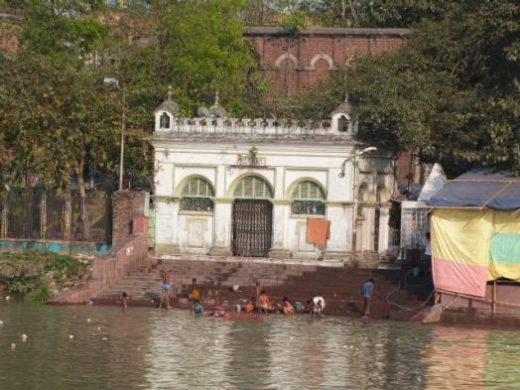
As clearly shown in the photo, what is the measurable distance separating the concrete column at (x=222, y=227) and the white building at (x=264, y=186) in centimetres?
3

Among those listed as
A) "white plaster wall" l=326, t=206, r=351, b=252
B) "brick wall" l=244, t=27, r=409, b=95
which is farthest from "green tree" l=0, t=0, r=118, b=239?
"brick wall" l=244, t=27, r=409, b=95

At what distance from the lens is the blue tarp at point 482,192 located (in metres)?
38.5

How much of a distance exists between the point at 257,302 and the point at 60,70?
14.7 meters

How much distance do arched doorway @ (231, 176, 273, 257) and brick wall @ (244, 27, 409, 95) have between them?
62.1ft

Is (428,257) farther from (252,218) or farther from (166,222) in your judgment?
(166,222)

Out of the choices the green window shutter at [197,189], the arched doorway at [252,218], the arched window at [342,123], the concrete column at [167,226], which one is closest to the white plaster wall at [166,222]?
the concrete column at [167,226]

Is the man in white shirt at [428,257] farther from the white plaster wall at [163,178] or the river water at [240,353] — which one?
the white plaster wall at [163,178]

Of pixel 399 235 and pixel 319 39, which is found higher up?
pixel 319 39

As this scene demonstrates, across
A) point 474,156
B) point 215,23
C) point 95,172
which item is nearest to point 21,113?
point 95,172

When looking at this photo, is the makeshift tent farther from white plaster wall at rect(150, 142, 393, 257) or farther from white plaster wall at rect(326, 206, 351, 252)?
white plaster wall at rect(150, 142, 393, 257)

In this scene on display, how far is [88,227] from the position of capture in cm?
4841

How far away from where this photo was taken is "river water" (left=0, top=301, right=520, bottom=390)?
26.7 metres

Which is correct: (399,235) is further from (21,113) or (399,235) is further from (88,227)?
(21,113)

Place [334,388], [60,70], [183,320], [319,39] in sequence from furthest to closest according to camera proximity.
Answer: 1. [319,39]
2. [60,70]
3. [183,320]
4. [334,388]
